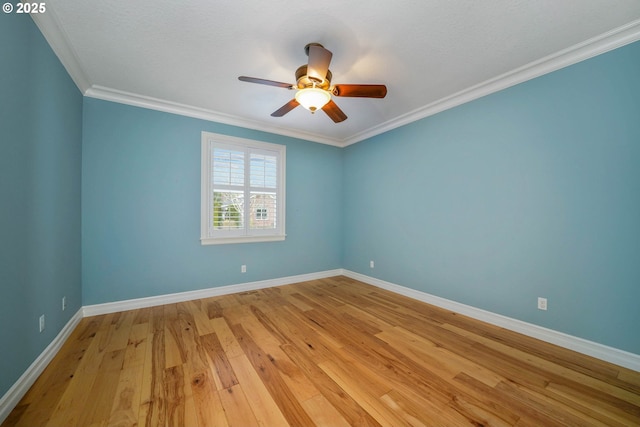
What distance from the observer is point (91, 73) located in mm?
2461

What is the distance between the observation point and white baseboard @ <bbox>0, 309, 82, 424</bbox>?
1363mm

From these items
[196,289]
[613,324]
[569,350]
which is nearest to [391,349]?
[569,350]

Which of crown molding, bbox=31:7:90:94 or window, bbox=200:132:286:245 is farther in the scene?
window, bbox=200:132:286:245

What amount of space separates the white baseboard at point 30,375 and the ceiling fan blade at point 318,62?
2840 mm

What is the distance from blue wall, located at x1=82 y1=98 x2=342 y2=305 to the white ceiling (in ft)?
1.40

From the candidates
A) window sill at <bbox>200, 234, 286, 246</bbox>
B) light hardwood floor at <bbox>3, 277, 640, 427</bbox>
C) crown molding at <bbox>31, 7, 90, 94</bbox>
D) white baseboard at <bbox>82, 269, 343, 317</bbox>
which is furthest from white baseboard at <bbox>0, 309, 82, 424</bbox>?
crown molding at <bbox>31, 7, 90, 94</bbox>

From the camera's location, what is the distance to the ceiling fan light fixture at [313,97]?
1.97 m

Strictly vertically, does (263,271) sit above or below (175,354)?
above

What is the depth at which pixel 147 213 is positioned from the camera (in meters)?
3.03

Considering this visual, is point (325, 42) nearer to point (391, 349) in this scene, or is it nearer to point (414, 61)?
point (414, 61)

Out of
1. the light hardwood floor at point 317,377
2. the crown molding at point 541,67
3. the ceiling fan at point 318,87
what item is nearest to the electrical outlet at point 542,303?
the light hardwood floor at point 317,377

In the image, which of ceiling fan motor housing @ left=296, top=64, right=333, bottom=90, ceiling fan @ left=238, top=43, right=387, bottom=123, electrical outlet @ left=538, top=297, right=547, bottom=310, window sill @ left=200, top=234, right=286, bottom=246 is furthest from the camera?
window sill @ left=200, top=234, right=286, bottom=246

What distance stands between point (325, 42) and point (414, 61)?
0.91m

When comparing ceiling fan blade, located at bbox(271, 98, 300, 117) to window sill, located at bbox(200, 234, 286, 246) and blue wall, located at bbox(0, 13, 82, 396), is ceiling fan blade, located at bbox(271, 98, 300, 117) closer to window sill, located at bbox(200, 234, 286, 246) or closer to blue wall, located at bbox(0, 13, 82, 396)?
blue wall, located at bbox(0, 13, 82, 396)
